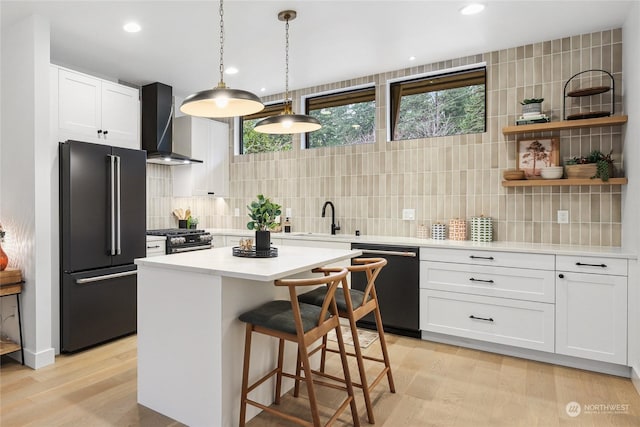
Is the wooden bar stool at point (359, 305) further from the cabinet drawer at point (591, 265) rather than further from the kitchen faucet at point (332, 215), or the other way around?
the kitchen faucet at point (332, 215)

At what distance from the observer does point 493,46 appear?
354 cm

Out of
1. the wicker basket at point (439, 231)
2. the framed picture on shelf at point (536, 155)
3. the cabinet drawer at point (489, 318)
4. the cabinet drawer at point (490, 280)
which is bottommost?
the cabinet drawer at point (489, 318)

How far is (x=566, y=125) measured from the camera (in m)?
3.15

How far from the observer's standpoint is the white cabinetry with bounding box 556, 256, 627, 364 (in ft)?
8.92

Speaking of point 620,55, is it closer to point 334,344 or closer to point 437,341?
point 437,341

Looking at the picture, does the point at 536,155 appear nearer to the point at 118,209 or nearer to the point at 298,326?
the point at 298,326

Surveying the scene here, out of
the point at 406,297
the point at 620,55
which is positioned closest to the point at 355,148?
the point at 406,297

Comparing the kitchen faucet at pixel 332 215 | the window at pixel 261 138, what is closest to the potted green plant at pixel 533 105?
the kitchen faucet at pixel 332 215

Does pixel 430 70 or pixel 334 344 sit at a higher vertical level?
pixel 430 70

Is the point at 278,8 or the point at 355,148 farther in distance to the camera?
the point at 355,148

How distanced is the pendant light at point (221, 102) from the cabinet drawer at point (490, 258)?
6.53 feet

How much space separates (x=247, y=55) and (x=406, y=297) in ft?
8.96

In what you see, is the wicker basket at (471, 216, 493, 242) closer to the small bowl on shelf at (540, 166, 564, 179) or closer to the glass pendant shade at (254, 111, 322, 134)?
the small bowl on shelf at (540, 166, 564, 179)

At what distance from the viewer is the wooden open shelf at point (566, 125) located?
2.98 meters
